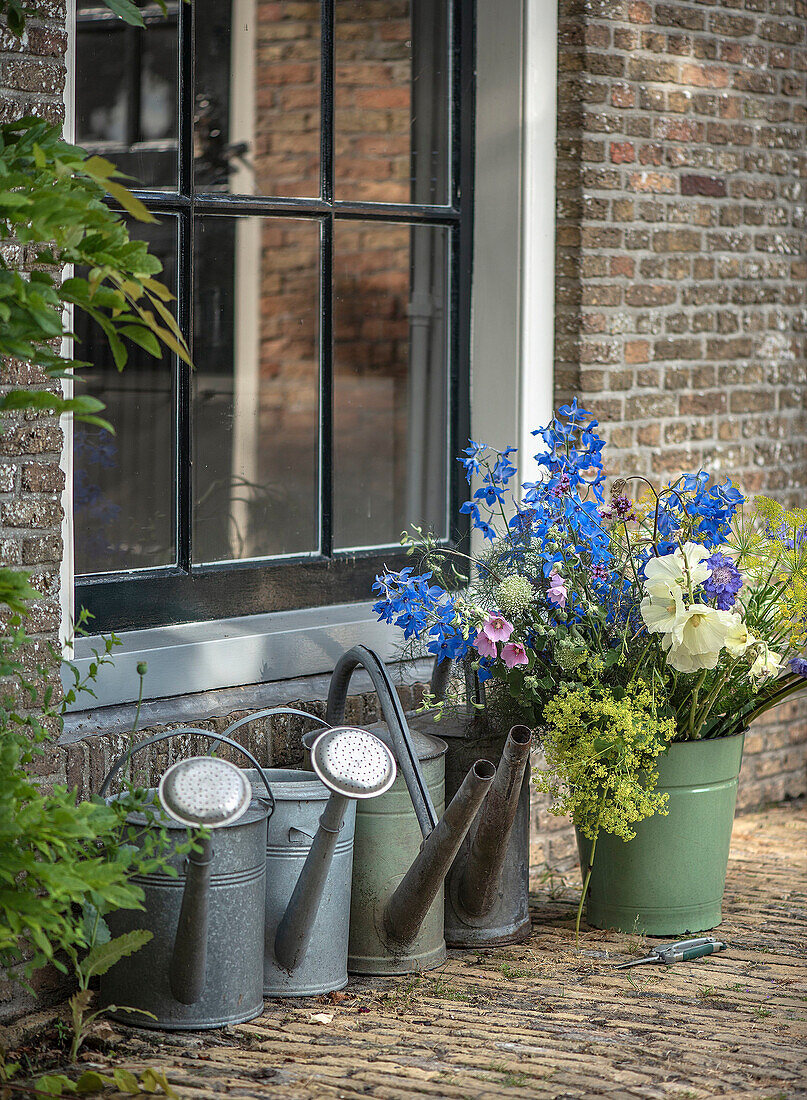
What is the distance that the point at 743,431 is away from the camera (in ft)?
14.3

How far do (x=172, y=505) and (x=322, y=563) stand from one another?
0.44 metres

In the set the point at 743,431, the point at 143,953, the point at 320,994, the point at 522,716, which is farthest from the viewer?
the point at 743,431

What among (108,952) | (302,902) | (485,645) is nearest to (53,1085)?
(108,952)

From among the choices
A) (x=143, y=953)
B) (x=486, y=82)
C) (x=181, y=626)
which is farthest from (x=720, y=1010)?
(x=486, y=82)

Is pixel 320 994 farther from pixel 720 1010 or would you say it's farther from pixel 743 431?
pixel 743 431

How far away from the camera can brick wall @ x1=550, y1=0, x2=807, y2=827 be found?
12.5ft

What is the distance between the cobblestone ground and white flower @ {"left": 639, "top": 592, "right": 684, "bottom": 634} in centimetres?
74

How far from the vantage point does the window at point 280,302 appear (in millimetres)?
3268

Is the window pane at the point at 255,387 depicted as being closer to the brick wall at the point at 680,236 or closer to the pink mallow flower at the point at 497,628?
the brick wall at the point at 680,236

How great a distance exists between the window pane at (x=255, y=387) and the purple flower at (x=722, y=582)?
1.06 meters

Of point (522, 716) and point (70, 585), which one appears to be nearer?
point (70, 585)

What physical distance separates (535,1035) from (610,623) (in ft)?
3.04

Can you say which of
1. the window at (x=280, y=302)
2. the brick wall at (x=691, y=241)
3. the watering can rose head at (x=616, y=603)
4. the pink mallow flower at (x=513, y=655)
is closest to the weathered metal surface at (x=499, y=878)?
the watering can rose head at (x=616, y=603)

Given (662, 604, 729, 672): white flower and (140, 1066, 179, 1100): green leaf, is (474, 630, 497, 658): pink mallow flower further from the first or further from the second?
(140, 1066, 179, 1100): green leaf
